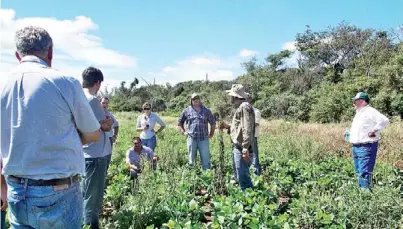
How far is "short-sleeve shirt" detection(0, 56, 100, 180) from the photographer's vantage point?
1.96 m

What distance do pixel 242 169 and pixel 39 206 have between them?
3.18 m

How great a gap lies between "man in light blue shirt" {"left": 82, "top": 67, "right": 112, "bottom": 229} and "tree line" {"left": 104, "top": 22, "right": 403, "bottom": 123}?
14.1 meters

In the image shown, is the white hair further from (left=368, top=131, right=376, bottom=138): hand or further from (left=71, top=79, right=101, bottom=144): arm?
(left=368, top=131, right=376, bottom=138): hand

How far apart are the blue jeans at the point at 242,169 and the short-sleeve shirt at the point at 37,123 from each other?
9.75 feet

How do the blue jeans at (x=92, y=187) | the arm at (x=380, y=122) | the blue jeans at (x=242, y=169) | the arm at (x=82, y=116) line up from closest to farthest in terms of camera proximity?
the arm at (x=82, y=116) → the blue jeans at (x=92, y=187) → the blue jeans at (x=242, y=169) → the arm at (x=380, y=122)

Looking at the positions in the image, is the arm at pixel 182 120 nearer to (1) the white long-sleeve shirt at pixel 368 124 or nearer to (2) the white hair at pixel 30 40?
(1) the white long-sleeve shirt at pixel 368 124

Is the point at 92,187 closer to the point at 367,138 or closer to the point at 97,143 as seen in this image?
the point at 97,143

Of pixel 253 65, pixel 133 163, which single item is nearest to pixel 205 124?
pixel 133 163

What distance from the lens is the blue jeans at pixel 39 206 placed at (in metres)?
1.98

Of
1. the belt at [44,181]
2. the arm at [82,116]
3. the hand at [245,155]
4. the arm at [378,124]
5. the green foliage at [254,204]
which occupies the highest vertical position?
the arm at [82,116]

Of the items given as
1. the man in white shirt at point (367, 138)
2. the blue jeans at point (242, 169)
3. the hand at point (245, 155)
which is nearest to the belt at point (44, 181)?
the hand at point (245, 155)

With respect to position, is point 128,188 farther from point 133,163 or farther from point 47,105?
point 47,105

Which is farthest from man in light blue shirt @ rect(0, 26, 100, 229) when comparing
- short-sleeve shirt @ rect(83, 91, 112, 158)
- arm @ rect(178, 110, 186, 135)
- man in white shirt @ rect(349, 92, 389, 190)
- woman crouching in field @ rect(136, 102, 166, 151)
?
woman crouching in field @ rect(136, 102, 166, 151)

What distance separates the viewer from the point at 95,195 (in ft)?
11.5
